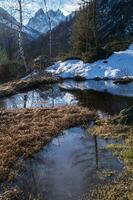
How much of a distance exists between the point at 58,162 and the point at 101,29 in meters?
60.4

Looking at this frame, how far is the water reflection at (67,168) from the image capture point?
11.4m

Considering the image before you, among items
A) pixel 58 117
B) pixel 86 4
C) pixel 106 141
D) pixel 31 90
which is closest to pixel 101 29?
pixel 86 4

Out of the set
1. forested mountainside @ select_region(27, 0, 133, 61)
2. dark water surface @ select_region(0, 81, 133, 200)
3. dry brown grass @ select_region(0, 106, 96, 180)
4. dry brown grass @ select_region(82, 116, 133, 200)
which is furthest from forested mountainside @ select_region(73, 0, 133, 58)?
dark water surface @ select_region(0, 81, 133, 200)

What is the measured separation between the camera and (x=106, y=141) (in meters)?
15.9

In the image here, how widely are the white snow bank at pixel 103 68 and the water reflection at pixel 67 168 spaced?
72.1ft

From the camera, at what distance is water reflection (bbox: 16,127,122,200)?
11445 millimetres

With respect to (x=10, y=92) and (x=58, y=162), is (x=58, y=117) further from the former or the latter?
(x=10, y=92)

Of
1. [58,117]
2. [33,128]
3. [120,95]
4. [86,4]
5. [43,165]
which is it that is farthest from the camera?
[86,4]

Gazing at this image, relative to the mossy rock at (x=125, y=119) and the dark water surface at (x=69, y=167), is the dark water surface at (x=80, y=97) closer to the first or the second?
the dark water surface at (x=69, y=167)

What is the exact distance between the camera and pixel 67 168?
1327 cm

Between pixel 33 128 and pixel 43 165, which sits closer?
pixel 43 165

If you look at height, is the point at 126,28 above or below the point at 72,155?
above

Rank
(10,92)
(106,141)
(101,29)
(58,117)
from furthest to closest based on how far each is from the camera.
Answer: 1. (101,29)
2. (10,92)
3. (58,117)
4. (106,141)

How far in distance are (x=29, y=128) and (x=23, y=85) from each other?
19.4 m
